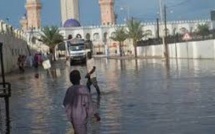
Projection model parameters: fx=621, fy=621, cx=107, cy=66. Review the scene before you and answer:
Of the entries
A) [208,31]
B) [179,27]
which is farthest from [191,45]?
[179,27]

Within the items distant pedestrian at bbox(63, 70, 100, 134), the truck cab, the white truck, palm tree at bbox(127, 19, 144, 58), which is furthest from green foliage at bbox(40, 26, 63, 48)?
distant pedestrian at bbox(63, 70, 100, 134)

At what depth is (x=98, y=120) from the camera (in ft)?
44.9

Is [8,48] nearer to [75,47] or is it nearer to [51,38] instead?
[75,47]

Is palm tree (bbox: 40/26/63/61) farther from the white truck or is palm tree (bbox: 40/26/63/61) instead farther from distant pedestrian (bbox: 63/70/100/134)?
distant pedestrian (bbox: 63/70/100/134)

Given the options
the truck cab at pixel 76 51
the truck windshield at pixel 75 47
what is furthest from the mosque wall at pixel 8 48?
the truck windshield at pixel 75 47

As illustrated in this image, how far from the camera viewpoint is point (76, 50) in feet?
232

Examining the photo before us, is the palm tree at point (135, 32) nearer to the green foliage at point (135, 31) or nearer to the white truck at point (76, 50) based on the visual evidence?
the green foliage at point (135, 31)

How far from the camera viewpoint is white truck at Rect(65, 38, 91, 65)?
69875mm

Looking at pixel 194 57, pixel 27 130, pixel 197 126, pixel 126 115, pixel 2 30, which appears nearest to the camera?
pixel 197 126

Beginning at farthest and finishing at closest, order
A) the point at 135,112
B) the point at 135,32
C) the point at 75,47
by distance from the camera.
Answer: the point at 135,32
the point at 75,47
the point at 135,112

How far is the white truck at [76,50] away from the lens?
229 feet

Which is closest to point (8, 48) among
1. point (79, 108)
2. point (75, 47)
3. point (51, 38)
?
point (75, 47)

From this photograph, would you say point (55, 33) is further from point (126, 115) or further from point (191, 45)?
point (126, 115)

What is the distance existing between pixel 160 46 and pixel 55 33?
1649 inches
